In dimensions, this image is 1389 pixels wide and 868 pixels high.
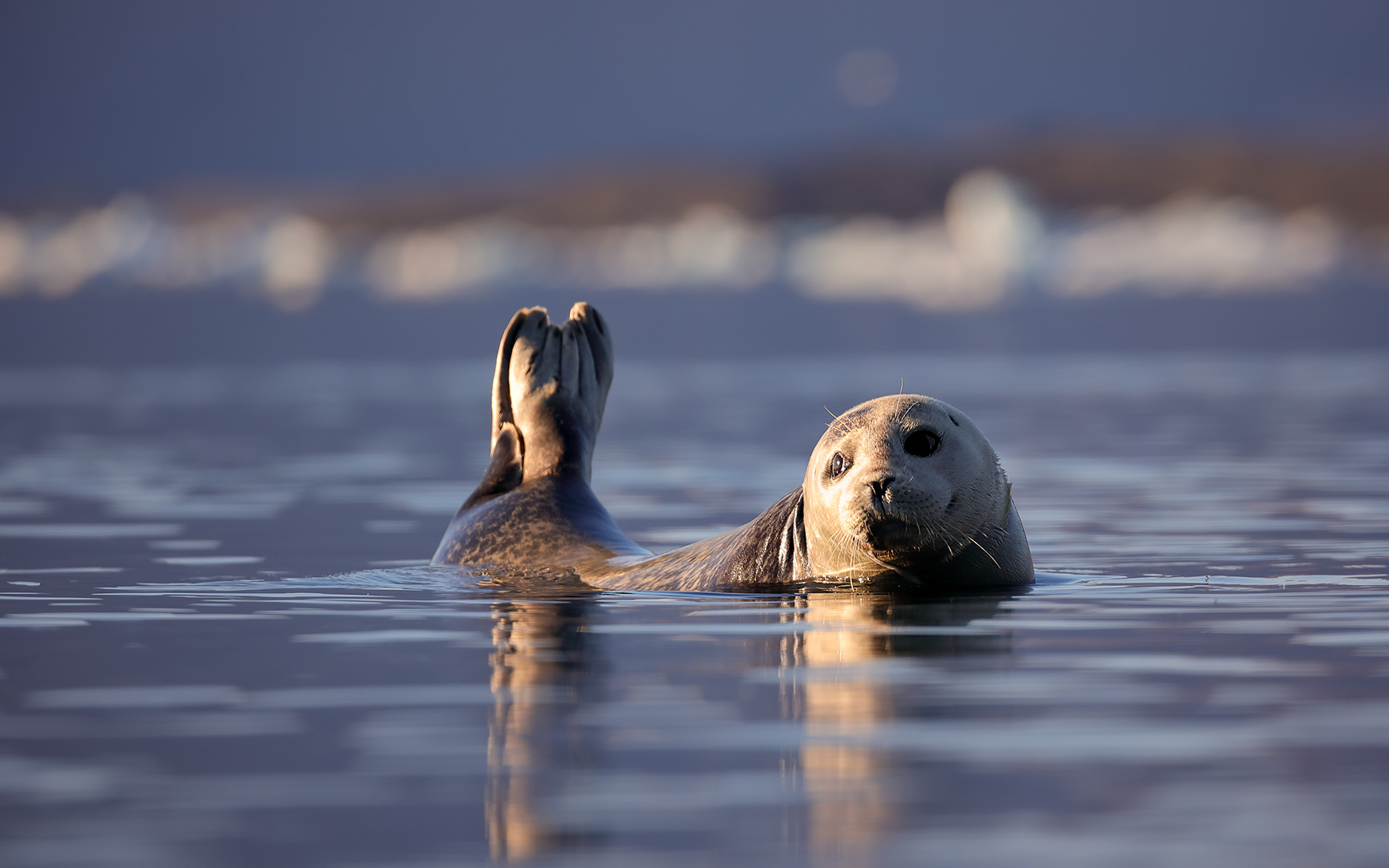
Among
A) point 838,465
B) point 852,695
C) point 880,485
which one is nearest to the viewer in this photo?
point 852,695

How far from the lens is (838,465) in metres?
7.84

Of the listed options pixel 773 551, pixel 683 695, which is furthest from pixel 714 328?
pixel 683 695

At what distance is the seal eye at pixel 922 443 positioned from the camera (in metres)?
7.65

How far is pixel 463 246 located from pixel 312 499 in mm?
69019

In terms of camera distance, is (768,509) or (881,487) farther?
(768,509)

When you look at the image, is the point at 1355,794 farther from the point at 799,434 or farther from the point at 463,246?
the point at 463,246

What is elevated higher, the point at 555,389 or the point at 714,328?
the point at 714,328

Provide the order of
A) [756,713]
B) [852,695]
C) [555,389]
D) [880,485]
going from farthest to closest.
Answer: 1. [555,389]
2. [880,485]
3. [852,695]
4. [756,713]

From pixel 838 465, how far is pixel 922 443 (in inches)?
13.2

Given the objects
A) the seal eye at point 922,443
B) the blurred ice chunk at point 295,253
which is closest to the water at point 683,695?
the seal eye at point 922,443

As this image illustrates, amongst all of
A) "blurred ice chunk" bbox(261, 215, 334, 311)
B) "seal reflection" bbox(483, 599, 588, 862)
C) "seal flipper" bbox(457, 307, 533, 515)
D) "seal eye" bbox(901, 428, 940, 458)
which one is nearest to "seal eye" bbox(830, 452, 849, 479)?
"seal eye" bbox(901, 428, 940, 458)

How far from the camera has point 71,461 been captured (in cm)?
1675

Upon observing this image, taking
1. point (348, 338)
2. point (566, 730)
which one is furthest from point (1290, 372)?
point (348, 338)

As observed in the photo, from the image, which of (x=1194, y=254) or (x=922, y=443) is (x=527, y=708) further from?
(x=1194, y=254)
